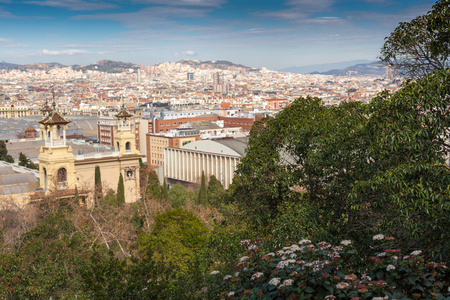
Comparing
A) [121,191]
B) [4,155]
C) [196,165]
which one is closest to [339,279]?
[121,191]

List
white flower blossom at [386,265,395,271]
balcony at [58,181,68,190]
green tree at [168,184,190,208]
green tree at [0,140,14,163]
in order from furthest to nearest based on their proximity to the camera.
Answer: green tree at [0,140,14,163] < green tree at [168,184,190,208] < balcony at [58,181,68,190] < white flower blossom at [386,265,395,271]

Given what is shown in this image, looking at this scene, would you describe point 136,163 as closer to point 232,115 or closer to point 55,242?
point 55,242

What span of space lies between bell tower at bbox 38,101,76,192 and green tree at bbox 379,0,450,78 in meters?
19.9

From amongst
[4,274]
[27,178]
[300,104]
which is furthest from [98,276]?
[27,178]

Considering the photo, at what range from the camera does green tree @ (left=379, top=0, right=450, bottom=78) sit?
10586mm

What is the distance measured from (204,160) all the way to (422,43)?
187 feet

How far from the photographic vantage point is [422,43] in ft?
36.6

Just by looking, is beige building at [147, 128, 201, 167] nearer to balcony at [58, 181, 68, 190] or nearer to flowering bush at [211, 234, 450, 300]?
balcony at [58, 181, 68, 190]

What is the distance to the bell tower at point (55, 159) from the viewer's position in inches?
1105

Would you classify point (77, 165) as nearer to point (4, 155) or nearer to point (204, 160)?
point (4, 155)

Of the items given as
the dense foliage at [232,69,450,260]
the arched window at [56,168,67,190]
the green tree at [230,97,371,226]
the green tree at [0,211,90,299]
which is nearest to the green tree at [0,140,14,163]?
the arched window at [56,168,67,190]

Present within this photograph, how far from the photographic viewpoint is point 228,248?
13.6m

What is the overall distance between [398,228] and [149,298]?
4333 millimetres

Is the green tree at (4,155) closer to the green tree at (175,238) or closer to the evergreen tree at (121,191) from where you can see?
the evergreen tree at (121,191)
